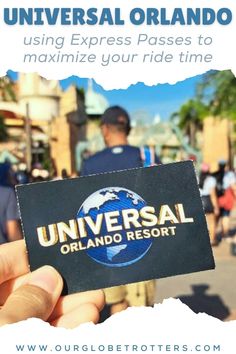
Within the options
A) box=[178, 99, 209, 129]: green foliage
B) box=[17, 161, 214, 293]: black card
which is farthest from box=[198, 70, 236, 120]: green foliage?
box=[17, 161, 214, 293]: black card

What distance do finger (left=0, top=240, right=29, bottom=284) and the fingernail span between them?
13 cm

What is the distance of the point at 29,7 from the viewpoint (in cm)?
246

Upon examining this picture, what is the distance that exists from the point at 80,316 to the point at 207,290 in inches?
127

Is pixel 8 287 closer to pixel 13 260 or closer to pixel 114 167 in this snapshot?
pixel 13 260

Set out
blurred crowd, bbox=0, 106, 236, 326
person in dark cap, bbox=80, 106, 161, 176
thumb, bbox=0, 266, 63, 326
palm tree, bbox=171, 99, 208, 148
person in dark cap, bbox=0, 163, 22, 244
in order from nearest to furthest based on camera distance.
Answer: thumb, bbox=0, 266, 63, 326, blurred crowd, bbox=0, 106, 236, 326, person in dark cap, bbox=80, 106, 161, 176, person in dark cap, bbox=0, 163, 22, 244, palm tree, bbox=171, 99, 208, 148

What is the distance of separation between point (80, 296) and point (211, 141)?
10200 millimetres

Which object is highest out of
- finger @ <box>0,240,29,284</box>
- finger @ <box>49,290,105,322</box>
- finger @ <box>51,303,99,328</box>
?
finger @ <box>0,240,29,284</box>

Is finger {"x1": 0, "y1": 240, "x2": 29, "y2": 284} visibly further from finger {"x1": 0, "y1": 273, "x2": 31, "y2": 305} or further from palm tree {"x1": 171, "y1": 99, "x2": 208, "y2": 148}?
palm tree {"x1": 171, "y1": 99, "x2": 208, "y2": 148}

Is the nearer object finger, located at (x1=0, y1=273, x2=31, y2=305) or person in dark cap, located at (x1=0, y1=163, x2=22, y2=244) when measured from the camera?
finger, located at (x1=0, y1=273, x2=31, y2=305)

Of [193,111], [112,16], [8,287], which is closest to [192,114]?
[193,111]

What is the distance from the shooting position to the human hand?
163 centimetres

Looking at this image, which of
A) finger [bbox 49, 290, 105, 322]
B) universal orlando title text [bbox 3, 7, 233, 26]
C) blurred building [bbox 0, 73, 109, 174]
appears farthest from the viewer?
blurred building [bbox 0, 73, 109, 174]

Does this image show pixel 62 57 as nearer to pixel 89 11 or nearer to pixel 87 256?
pixel 89 11

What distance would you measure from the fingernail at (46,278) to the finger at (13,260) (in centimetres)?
13
